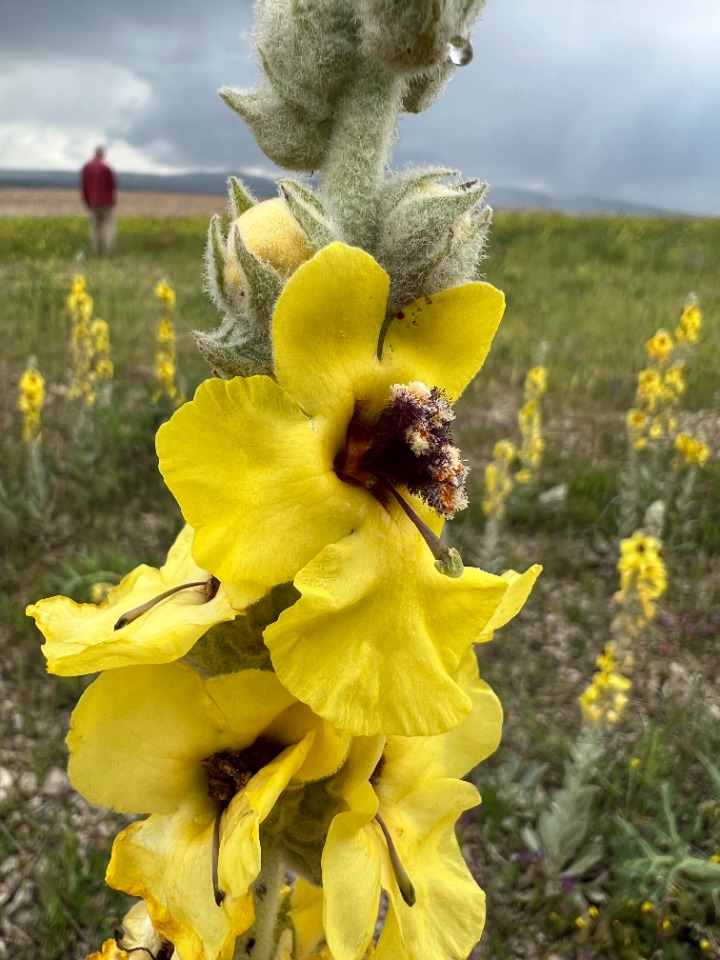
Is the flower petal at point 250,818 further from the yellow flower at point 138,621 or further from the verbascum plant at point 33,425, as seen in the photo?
the verbascum plant at point 33,425

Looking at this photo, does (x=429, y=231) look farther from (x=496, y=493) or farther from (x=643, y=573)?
(x=496, y=493)

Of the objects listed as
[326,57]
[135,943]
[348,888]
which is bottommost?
[135,943]

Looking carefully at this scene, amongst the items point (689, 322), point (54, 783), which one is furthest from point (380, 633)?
point (689, 322)

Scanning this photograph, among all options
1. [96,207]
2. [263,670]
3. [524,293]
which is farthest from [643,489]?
[96,207]

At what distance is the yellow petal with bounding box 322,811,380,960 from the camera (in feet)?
3.15

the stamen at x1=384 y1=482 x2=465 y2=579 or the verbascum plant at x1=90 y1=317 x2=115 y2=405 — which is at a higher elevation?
the stamen at x1=384 y1=482 x2=465 y2=579

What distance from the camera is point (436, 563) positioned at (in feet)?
2.97

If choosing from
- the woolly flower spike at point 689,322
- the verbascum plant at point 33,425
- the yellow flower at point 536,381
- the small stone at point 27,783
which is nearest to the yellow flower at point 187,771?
the small stone at point 27,783

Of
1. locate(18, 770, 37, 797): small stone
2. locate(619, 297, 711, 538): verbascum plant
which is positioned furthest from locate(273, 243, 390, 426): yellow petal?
locate(619, 297, 711, 538): verbascum plant

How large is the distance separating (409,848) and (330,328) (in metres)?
0.76

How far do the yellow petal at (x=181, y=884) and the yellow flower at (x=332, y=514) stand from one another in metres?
0.33

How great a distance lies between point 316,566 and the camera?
833 mm

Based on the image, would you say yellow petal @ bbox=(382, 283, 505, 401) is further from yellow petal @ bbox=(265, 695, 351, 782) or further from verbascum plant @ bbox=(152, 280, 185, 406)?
verbascum plant @ bbox=(152, 280, 185, 406)

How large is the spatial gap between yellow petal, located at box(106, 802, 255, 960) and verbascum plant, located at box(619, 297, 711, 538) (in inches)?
176
